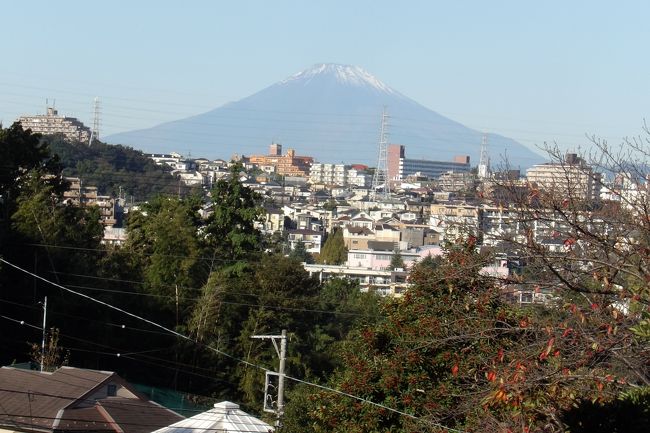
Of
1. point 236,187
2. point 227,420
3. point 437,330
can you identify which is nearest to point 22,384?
point 227,420

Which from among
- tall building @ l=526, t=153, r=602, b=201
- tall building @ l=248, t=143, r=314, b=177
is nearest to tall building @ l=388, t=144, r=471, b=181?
tall building @ l=248, t=143, r=314, b=177

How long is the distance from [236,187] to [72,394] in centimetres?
1221

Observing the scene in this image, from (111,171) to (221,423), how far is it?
59.0 m

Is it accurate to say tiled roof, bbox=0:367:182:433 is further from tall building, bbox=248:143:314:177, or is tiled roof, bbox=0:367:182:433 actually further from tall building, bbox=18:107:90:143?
tall building, bbox=248:143:314:177

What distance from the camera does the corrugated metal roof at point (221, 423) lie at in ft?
37.1

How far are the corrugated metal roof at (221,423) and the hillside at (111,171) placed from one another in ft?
167

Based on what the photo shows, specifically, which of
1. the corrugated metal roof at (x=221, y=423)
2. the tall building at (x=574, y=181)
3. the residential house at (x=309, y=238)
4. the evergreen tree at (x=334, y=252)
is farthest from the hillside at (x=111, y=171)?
the tall building at (x=574, y=181)

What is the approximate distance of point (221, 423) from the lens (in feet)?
37.5

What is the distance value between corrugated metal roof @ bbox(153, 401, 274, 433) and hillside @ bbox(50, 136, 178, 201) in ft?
167

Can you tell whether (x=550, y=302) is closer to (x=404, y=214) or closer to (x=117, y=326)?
(x=117, y=326)

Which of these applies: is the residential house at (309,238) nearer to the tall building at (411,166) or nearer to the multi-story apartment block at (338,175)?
the multi-story apartment block at (338,175)

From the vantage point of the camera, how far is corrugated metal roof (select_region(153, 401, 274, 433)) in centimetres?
1130

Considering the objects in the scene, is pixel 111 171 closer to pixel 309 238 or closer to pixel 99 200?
pixel 99 200

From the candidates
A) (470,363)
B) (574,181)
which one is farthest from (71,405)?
(574,181)
